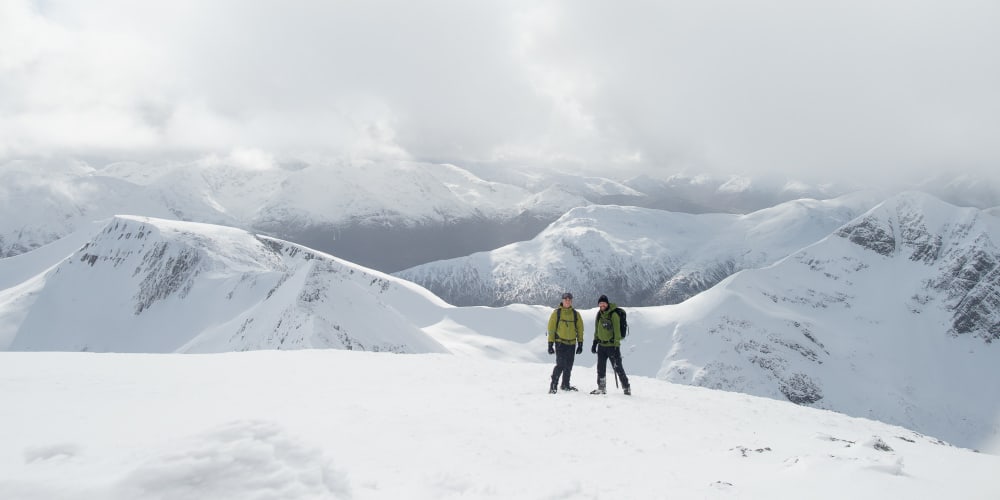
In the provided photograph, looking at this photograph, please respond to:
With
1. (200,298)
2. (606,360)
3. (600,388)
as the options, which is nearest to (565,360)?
A: (606,360)

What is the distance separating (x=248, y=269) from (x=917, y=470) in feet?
472

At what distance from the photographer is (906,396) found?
531 feet

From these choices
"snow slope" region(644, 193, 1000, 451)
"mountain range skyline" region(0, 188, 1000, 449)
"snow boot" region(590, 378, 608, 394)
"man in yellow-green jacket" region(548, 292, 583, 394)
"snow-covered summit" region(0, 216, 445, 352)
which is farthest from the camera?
"snow slope" region(644, 193, 1000, 451)

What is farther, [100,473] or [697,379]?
[697,379]

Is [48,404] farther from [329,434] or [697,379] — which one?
[697,379]

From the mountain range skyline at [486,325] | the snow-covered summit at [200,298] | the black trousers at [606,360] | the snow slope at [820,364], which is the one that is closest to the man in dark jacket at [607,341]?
the black trousers at [606,360]

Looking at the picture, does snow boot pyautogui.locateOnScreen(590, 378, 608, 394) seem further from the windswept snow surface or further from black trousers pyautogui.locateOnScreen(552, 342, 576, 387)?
black trousers pyautogui.locateOnScreen(552, 342, 576, 387)

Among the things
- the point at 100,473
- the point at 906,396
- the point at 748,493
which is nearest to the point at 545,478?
the point at 748,493

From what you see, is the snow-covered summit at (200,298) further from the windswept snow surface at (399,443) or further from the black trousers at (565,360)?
the windswept snow surface at (399,443)

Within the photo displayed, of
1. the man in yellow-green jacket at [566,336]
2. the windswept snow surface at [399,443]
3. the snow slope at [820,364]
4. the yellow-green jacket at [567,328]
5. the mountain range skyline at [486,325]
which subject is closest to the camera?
the windswept snow surface at [399,443]

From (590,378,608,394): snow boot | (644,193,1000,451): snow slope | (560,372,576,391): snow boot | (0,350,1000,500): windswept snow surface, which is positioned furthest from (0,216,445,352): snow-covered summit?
(644,193,1000,451): snow slope

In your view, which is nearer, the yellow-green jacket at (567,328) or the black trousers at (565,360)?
the black trousers at (565,360)

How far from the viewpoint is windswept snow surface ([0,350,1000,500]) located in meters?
6.39

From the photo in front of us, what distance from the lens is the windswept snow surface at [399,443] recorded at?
21.0 feet
